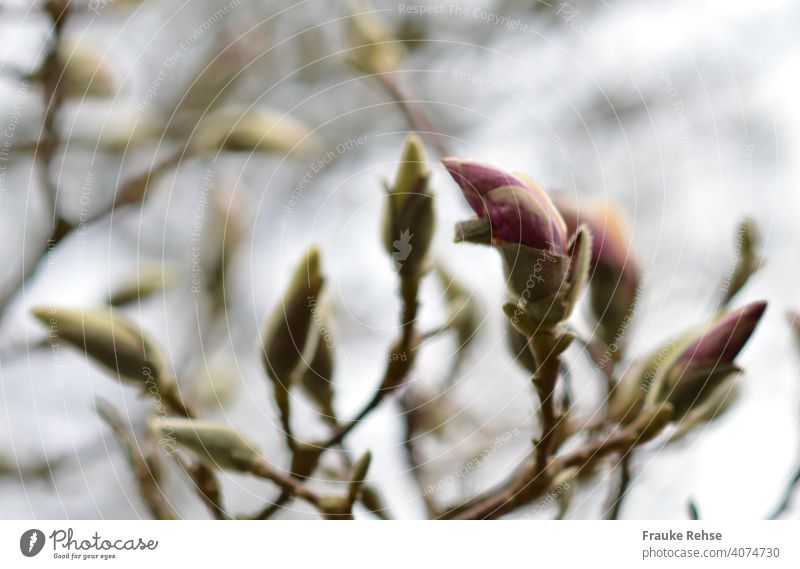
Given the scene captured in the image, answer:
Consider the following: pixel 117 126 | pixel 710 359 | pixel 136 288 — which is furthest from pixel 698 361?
pixel 117 126

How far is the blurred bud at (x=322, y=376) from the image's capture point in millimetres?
441

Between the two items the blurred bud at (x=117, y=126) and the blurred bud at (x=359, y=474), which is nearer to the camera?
the blurred bud at (x=359, y=474)

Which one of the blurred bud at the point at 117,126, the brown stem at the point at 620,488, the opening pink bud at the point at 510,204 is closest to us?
the opening pink bud at the point at 510,204

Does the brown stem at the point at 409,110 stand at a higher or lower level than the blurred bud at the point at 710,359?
higher

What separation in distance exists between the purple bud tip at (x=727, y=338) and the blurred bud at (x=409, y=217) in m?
0.14

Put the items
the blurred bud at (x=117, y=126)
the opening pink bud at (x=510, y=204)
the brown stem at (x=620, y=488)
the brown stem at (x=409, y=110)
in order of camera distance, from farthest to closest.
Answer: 1. the blurred bud at (x=117, y=126)
2. the brown stem at (x=409, y=110)
3. the brown stem at (x=620, y=488)
4. the opening pink bud at (x=510, y=204)

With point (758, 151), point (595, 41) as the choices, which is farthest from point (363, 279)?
point (758, 151)

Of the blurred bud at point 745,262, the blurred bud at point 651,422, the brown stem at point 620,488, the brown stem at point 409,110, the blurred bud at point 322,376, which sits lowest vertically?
the brown stem at point 620,488

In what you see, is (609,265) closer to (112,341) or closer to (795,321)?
(795,321)

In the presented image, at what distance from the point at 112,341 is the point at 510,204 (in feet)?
0.73

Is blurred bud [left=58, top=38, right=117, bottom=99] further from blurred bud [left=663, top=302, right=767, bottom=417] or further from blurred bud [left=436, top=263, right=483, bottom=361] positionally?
blurred bud [left=663, top=302, right=767, bottom=417]

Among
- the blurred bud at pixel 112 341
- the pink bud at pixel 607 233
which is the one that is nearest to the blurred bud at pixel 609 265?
the pink bud at pixel 607 233

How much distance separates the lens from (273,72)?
1.02 meters

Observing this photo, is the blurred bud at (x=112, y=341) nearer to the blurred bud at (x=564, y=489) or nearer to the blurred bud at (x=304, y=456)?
the blurred bud at (x=304, y=456)
